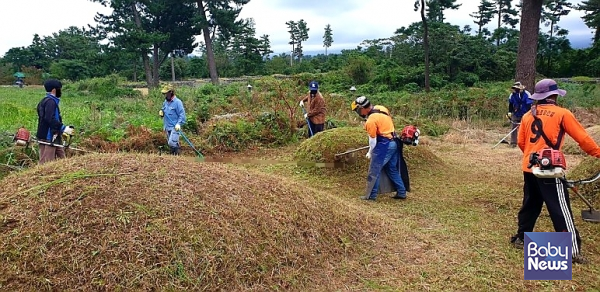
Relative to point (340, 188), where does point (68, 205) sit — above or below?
above

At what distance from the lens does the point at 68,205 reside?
282 cm

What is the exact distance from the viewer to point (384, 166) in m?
4.97

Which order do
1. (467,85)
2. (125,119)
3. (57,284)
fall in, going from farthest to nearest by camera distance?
(467,85), (125,119), (57,284)

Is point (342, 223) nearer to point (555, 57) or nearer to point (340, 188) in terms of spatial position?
point (340, 188)

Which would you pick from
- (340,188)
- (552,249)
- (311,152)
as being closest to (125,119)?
(311,152)

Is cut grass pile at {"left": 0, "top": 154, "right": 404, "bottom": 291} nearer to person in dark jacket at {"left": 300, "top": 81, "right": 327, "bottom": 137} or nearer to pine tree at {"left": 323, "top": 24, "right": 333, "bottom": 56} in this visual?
person in dark jacket at {"left": 300, "top": 81, "right": 327, "bottom": 137}

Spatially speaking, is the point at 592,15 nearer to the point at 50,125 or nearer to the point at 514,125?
the point at 514,125

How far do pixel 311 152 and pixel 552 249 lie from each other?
345 cm

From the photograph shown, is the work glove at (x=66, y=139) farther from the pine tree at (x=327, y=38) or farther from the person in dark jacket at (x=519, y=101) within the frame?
the pine tree at (x=327, y=38)

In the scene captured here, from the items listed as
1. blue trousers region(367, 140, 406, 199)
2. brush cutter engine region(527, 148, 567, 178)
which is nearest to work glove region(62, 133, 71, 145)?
blue trousers region(367, 140, 406, 199)

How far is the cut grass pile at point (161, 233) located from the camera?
2.58 meters

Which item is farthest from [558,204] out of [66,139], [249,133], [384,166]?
[249,133]

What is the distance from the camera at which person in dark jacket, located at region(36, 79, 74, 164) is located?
496 centimetres
